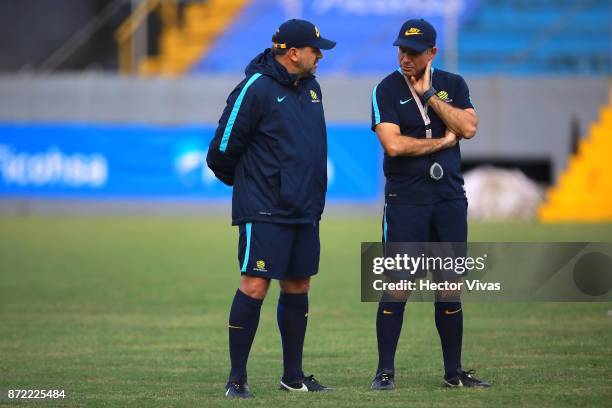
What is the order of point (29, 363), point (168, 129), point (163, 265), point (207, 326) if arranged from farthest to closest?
point (168, 129) → point (163, 265) → point (207, 326) → point (29, 363)

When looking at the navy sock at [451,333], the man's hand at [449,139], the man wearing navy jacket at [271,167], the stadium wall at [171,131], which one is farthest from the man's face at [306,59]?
the stadium wall at [171,131]

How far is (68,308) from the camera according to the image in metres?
11.2

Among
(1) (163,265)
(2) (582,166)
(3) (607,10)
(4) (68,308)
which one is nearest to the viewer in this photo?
(4) (68,308)

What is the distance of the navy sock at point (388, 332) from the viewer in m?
6.89

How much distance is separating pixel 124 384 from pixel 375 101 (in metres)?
2.23

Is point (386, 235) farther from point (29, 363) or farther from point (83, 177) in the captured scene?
point (83, 177)

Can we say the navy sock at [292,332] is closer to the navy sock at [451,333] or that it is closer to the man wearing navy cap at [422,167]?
the man wearing navy cap at [422,167]

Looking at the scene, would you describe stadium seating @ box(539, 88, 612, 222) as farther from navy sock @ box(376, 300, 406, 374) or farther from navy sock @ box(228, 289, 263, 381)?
navy sock @ box(228, 289, 263, 381)

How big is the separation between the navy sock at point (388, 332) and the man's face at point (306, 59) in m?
1.41

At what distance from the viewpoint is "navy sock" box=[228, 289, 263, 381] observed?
669cm

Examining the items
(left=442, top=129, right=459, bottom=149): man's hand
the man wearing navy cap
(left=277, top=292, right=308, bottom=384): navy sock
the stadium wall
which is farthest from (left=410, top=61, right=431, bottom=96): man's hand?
the stadium wall

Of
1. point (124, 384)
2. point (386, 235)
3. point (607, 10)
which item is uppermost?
point (607, 10)

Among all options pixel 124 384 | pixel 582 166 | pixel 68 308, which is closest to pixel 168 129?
pixel 582 166

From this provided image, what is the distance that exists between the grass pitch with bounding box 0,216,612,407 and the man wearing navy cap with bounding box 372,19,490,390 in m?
0.31
